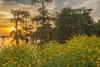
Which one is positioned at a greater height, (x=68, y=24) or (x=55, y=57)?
(x=68, y=24)

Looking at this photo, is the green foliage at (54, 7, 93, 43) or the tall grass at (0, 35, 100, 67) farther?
the green foliage at (54, 7, 93, 43)

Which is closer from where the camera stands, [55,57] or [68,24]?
[55,57]

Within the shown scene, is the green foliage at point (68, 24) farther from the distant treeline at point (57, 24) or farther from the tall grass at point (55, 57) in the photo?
the tall grass at point (55, 57)

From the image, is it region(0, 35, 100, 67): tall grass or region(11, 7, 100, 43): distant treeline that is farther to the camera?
region(11, 7, 100, 43): distant treeline

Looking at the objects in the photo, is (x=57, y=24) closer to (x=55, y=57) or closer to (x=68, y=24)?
(x=68, y=24)

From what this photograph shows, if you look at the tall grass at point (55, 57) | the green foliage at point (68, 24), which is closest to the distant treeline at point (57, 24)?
the green foliage at point (68, 24)

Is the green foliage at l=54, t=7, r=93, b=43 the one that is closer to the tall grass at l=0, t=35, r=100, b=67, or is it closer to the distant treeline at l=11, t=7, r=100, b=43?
the distant treeline at l=11, t=7, r=100, b=43

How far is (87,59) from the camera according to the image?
226 inches

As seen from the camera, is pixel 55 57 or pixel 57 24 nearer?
pixel 55 57

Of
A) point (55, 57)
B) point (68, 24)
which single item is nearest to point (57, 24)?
point (68, 24)

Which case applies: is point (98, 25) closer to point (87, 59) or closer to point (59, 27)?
point (59, 27)

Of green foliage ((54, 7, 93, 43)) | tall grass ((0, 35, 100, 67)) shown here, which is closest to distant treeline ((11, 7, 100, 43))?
green foliage ((54, 7, 93, 43))

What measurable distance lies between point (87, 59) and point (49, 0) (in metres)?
16.9

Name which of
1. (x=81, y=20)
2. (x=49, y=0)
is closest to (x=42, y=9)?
(x=49, y=0)
